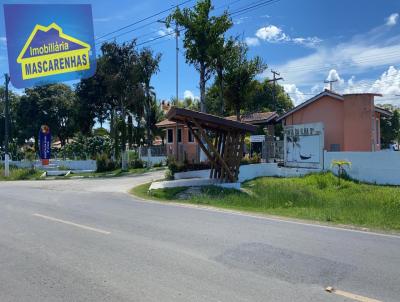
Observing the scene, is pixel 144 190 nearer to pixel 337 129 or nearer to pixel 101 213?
pixel 101 213

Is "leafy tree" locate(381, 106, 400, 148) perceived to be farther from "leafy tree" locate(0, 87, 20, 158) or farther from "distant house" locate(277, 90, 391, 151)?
"leafy tree" locate(0, 87, 20, 158)

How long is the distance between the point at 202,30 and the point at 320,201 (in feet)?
58.7

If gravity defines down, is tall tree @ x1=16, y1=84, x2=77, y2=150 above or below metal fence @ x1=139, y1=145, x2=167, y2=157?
above

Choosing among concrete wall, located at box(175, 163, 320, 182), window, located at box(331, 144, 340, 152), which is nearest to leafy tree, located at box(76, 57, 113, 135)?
concrete wall, located at box(175, 163, 320, 182)

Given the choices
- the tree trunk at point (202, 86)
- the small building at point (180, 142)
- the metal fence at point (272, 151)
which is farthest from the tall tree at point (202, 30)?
the small building at point (180, 142)

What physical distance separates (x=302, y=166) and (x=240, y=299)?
20326 mm

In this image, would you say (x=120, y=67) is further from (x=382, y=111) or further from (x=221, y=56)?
(x=382, y=111)

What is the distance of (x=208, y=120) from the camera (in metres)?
18.6

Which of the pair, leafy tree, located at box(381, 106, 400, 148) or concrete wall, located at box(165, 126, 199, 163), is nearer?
concrete wall, located at box(165, 126, 199, 163)

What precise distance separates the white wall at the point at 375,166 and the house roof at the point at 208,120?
6.19 m

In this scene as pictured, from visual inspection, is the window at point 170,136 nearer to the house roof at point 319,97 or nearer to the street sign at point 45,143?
the street sign at point 45,143

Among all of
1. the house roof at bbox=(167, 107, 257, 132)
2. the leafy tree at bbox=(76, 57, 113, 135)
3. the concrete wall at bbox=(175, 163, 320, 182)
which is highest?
the leafy tree at bbox=(76, 57, 113, 135)

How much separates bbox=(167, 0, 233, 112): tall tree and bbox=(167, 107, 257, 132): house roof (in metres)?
9.36

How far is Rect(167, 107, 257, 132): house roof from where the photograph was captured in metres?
18.0
